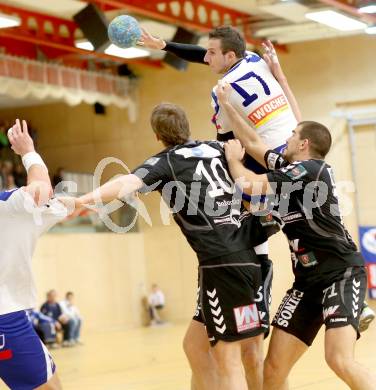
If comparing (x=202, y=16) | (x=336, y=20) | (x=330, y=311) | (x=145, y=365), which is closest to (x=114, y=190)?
(x=330, y=311)

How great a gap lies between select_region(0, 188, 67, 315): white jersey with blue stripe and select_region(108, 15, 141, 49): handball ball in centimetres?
156

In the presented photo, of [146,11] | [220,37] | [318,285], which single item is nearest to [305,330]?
[318,285]

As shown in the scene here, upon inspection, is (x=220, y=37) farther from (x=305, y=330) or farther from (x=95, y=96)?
(x=95, y=96)

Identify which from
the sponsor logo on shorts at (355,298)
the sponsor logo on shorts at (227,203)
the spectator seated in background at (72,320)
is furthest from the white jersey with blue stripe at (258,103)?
the spectator seated in background at (72,320)

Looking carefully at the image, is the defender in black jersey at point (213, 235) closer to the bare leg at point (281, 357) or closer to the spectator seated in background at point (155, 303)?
the bare leg at point (281, 357)

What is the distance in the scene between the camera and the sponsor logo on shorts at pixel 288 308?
6742mm

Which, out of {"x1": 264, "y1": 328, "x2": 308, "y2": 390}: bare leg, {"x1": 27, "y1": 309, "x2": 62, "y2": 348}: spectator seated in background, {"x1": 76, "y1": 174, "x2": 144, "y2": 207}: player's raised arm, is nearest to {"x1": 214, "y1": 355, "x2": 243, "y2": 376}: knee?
{"x1": 264, "y1": 328, "x2": 308, "y2": 390}: bare leg

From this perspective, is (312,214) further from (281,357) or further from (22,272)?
(22,272)

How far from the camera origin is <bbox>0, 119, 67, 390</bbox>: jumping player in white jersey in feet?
19.9

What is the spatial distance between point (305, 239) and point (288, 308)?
568 mm

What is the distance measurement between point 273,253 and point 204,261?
16898 mm

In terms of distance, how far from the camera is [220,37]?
7133 millimetres

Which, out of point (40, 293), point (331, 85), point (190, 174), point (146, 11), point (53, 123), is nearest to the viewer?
point (190, 174)

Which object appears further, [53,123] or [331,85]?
[53,123]
